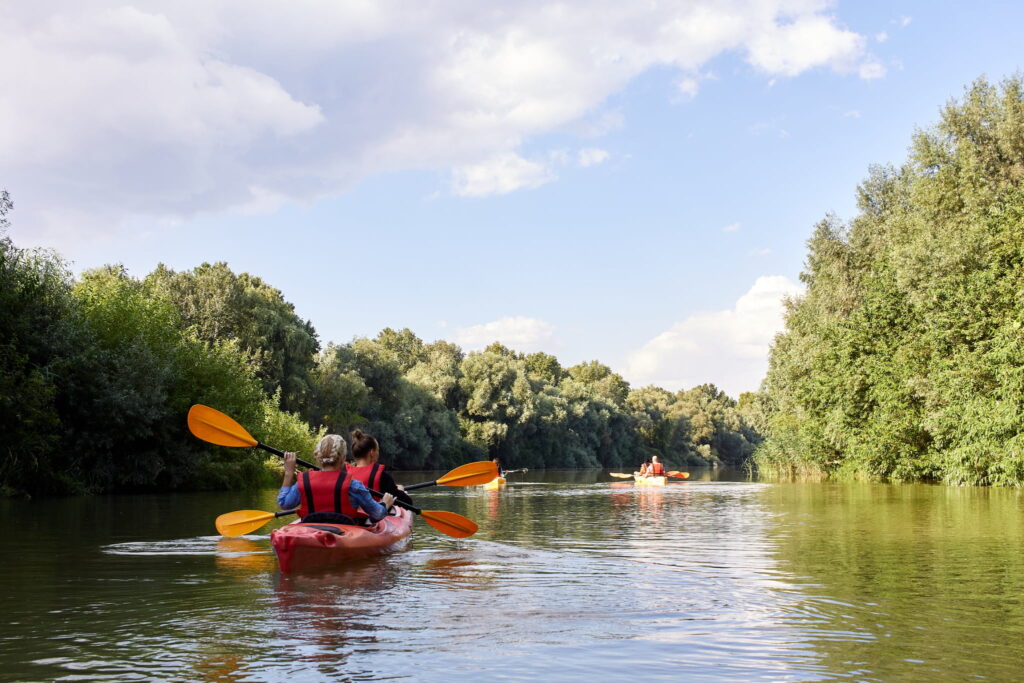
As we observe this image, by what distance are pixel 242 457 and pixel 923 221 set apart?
21.7 m

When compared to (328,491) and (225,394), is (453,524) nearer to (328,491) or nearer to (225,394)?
(328,491)

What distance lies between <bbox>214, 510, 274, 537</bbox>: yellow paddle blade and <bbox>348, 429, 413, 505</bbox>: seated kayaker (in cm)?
103

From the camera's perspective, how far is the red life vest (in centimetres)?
858

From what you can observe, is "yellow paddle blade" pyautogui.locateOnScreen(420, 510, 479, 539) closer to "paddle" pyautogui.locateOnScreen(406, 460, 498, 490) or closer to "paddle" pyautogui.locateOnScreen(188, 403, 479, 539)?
"paddle" pyautogui.locateOnScreen(188, 403, 479, 539)

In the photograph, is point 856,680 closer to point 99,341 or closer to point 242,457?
point 99,341

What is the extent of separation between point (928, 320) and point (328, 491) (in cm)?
2334

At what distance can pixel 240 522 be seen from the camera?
9867 millimetres

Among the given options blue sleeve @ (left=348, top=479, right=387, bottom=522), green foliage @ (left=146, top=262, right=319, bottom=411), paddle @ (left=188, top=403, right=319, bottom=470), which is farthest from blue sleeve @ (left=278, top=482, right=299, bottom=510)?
green foliage @ (left=146, top=262, right=319, bottom=411)

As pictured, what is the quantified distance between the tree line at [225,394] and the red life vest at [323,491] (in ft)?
39.5

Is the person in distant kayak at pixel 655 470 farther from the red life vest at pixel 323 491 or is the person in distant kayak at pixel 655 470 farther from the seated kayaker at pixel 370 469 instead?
the red life vest at pixel 323 491

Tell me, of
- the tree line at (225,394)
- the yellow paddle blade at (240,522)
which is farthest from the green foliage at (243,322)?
the yellow paddle blade at (240,522)

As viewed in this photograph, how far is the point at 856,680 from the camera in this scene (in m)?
4.55

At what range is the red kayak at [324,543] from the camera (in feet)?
26.5

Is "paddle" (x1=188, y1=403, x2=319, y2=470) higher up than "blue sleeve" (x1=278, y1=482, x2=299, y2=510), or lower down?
higher up
